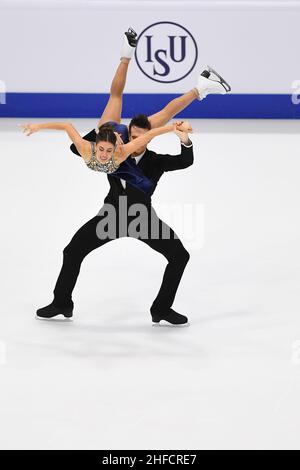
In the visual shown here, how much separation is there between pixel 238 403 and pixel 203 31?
301 inches

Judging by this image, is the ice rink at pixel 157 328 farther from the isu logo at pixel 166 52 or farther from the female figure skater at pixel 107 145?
the isu logo at pixel 166 52

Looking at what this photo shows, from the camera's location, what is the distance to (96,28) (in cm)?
1189

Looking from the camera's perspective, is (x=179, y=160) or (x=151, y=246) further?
(x=151, y=246)

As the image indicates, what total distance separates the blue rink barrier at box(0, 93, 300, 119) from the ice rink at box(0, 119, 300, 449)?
2004 mm

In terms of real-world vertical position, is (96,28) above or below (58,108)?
above

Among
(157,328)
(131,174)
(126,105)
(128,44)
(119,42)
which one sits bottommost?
(157,328)

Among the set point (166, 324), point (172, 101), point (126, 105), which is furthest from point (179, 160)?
point (126, 105)

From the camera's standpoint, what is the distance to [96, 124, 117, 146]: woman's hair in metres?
5.38

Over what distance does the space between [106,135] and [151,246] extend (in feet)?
2.56

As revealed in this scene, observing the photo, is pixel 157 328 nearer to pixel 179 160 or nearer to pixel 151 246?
pixel 151 246

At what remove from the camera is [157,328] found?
594cm

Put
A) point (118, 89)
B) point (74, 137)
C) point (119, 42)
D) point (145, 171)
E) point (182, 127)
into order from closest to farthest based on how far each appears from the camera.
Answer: point (182, 127), point (74, 137), point (145, 171), point (118, 89), point (119, 42)

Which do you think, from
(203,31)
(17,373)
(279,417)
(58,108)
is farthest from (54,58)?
(279,417)
